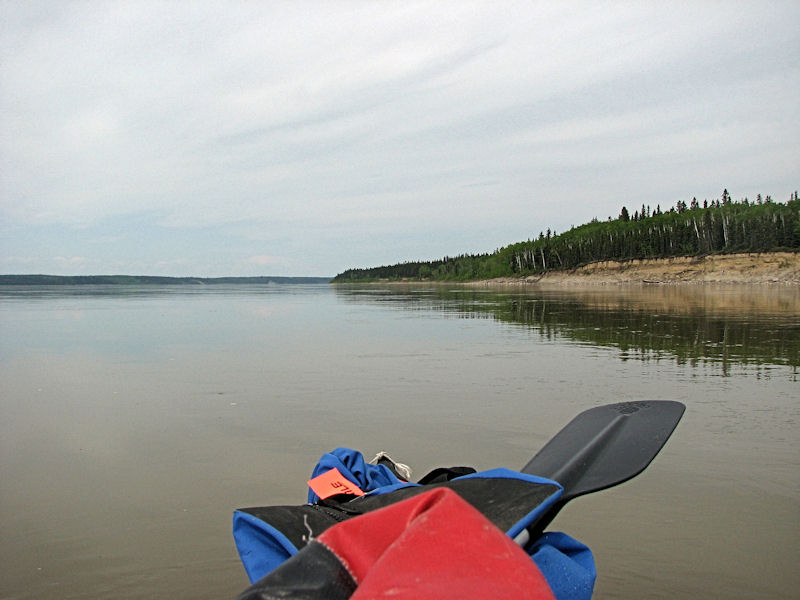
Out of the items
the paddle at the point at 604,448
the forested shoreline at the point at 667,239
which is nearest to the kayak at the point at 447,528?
the paddle at the point at 604,448

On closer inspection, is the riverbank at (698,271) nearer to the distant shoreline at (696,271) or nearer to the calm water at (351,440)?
the distant shoreline at (696,271)

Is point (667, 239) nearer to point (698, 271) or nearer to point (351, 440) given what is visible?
point (698, 271)

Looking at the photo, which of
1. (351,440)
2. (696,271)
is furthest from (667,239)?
(351,440)

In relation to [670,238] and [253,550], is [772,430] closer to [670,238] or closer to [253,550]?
[253,550]

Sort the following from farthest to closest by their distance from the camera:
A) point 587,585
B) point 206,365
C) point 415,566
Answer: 1. point 206,365
2. point 587,585
3. point 415,566

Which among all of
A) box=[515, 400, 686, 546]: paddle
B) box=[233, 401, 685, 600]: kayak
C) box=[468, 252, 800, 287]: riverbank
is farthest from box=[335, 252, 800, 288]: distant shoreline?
box=[233, 401, 685, 600]: kayak

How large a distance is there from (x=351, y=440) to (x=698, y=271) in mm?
80085

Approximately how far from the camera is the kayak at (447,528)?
58.1 inches

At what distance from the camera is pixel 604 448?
11.8ft

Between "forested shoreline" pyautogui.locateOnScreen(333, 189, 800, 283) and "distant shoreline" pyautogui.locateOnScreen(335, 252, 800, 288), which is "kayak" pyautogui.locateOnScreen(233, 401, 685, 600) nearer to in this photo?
"distant shoreline" pyautogui.locateOnScreen(335, 252, 800, 288)

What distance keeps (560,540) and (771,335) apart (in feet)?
43.4

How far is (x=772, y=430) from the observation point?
19.5 feet

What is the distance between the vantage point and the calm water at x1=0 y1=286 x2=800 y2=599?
341 cm

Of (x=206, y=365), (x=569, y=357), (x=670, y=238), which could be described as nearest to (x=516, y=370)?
(x=569, y=357)
